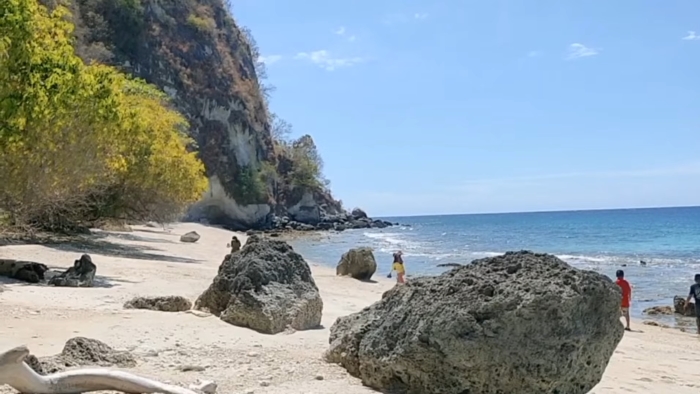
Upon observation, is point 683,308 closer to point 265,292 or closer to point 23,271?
point 265,292

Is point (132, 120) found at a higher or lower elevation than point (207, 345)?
higher

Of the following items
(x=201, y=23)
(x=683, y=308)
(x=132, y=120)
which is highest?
(x=201, y=23)

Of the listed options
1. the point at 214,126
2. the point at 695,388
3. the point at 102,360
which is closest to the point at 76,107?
the point at 102,360

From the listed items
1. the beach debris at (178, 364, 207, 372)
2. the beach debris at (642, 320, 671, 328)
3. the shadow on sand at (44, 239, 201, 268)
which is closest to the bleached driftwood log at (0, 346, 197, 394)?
the beach debris at (178, 364, 207, 372)

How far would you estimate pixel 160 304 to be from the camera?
10.5 meters

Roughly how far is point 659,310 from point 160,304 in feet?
50.5

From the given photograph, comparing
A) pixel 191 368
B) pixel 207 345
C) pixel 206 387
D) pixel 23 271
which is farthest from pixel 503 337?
pixel 23 271

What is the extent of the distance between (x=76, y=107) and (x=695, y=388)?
1307cm

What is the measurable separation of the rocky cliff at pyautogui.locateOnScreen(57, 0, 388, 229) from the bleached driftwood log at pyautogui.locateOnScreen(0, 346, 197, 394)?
150 ft

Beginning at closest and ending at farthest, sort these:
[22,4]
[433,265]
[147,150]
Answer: [22,4] → [147,150] → [433,265]

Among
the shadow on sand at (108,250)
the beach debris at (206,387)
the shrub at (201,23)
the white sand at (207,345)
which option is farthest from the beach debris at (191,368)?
the shrub at (201,23)

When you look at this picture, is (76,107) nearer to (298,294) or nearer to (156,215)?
(298,294)

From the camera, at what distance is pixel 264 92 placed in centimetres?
8169

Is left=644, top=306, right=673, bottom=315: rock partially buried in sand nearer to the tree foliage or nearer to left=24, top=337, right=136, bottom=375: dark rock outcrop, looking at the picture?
the tree foliage
